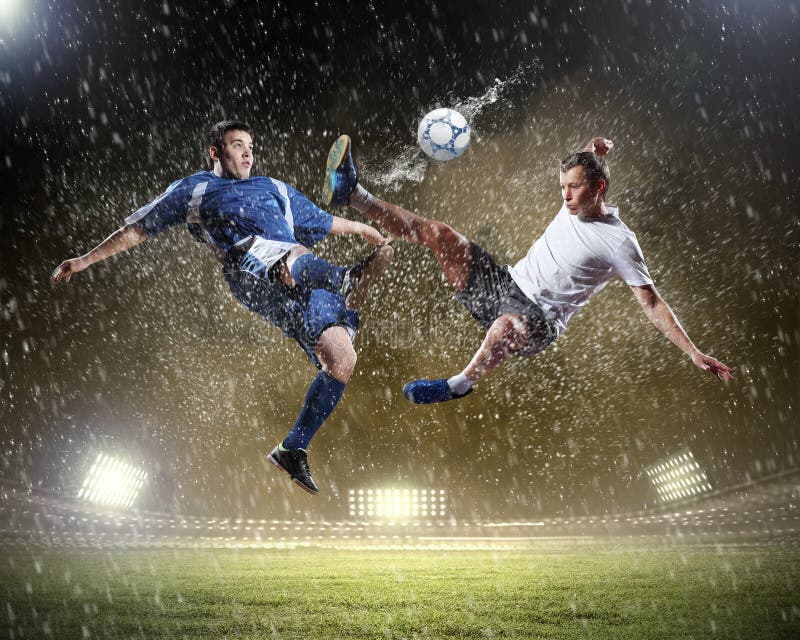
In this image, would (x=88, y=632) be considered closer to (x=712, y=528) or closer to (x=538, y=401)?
(x=538, y=401)

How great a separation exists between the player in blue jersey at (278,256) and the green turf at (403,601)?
1282 mm

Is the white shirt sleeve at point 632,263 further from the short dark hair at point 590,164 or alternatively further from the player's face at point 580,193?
the short dark hair at point 590,164

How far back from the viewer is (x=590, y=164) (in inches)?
192

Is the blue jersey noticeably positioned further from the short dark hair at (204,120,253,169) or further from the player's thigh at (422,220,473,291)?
the player's thigh at (422,220,473,291)

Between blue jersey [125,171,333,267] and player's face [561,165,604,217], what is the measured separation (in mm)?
2583

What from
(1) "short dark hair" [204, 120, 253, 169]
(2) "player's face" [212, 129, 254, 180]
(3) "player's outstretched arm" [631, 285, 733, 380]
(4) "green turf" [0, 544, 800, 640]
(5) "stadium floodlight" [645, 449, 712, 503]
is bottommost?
(5) "stadium floodlight" [645, 449, 712, 503]

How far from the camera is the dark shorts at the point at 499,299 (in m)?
5.18

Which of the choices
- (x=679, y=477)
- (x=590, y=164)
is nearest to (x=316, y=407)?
(x=590, y=164)

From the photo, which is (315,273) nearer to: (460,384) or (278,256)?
(278,256)

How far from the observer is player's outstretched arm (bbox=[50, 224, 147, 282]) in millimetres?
4695

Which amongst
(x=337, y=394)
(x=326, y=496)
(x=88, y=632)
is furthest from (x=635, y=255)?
(x=326, y=496)

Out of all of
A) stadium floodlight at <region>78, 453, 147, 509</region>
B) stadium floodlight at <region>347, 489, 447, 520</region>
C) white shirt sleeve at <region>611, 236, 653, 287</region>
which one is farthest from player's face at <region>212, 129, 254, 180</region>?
stadium floodlight at <region>347, 489, 447, 520</region>

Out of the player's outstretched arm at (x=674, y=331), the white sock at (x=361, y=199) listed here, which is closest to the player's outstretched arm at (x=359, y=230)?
the white sock at (x=361, y=199)

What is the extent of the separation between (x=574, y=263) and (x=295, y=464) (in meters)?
3.20
